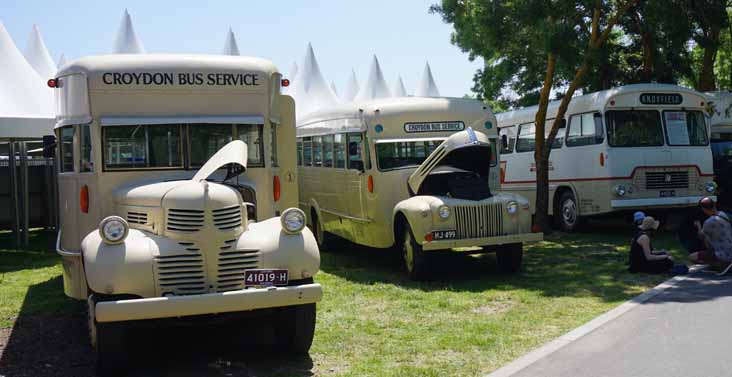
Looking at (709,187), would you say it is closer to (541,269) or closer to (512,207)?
(541,269)

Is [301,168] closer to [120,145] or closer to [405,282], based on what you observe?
[405,282]

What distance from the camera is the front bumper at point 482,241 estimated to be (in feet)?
35.1

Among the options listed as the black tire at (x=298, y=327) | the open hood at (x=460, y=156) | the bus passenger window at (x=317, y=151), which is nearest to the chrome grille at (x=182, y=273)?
the black tire at (x=298, y=327)

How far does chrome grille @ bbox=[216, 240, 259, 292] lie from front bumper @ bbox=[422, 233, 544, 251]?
14.3 feet

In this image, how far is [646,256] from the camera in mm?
11164

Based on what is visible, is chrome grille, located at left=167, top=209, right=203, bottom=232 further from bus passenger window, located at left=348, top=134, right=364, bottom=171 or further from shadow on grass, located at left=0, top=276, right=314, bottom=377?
bus passenger window, located at left=348, top=134, right=364, bottom=171

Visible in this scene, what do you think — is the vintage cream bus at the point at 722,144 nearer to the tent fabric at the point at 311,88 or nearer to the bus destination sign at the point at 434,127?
the bus destination sign at the point at 434,127

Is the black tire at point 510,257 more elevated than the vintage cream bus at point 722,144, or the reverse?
the vintage cream bus at point 722,144

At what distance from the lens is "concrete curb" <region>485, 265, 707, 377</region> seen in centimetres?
659

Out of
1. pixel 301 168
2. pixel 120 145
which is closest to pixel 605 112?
pixel 301 168

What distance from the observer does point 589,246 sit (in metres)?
14.7

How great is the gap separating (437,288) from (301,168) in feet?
21.4

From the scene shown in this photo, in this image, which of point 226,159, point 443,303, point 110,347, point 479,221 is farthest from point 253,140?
point 479,221

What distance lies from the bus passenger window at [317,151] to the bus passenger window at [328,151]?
8.6 inches
